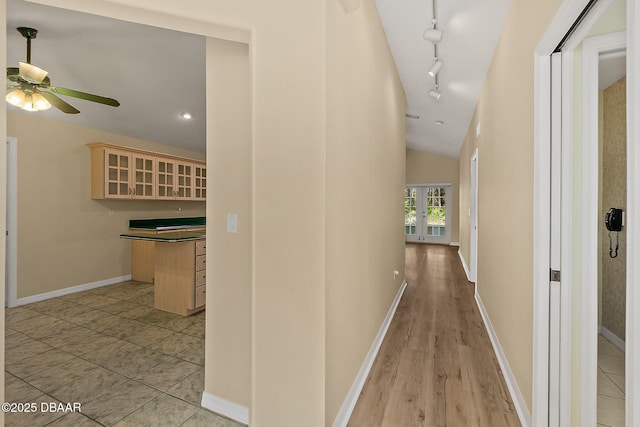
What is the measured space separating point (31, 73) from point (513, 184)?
3577mm

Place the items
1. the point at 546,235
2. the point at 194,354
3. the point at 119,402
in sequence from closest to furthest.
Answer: the point at 546,235
the point at 119,402
the point at 194,354

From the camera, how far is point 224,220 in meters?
1.81

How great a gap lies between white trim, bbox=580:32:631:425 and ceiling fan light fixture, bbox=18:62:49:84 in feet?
11.4

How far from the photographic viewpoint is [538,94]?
1516mm

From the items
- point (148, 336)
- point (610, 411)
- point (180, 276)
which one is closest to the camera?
point (610, 411)

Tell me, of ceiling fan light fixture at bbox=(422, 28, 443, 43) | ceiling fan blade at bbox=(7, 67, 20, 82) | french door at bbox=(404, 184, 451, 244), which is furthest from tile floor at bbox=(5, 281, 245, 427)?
french door at bbox=(404, 184, 451, 244)

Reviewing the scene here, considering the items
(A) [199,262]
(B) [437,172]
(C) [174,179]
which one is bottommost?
(A) [199,262]

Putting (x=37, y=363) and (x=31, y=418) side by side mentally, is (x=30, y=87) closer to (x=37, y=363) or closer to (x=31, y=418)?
(x=37, y=363)

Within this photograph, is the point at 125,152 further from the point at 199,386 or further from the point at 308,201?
the point at 308,201

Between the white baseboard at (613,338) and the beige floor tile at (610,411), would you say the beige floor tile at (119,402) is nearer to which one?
the beige floor tile at (610,411)

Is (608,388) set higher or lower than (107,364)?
higher
